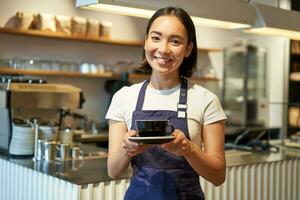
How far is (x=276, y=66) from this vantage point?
677cm

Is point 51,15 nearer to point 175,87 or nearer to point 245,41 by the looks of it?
point 245,41

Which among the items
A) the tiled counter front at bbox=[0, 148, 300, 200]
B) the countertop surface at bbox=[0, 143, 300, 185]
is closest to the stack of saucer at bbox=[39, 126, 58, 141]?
the countertop surface at bbox=[0, 143, 300, 185]

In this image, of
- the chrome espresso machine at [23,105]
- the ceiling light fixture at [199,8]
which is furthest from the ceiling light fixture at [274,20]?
the chrome espresso machine at [23,105]

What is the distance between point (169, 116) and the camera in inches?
54.6

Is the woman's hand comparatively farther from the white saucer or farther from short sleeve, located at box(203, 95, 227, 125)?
short sleeve, located at box(203, 95, 227, 125)

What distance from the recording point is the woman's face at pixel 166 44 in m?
1.35

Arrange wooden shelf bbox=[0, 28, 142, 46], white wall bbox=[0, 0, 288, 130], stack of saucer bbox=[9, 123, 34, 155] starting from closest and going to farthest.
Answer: stack of saucer bbox=[9, 123, 34, 155] < wooden shelf bbox=[0, 28, 142, 46] < white wall bbox=[0, 0, 288, 130]

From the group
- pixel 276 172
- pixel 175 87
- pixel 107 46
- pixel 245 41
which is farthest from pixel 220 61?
pixel 175 87

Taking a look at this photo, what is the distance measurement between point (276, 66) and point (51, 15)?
3624 mm

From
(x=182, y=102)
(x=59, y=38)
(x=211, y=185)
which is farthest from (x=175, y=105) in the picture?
(x=59, y=38)

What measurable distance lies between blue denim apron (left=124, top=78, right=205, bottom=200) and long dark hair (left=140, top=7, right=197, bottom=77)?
73 millimetres

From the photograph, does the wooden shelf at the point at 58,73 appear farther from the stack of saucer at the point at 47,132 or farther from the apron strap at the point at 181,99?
the apron strap at the point at 181,99

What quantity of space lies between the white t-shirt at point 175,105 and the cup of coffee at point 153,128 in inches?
5.9

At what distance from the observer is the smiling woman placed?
1353mm
